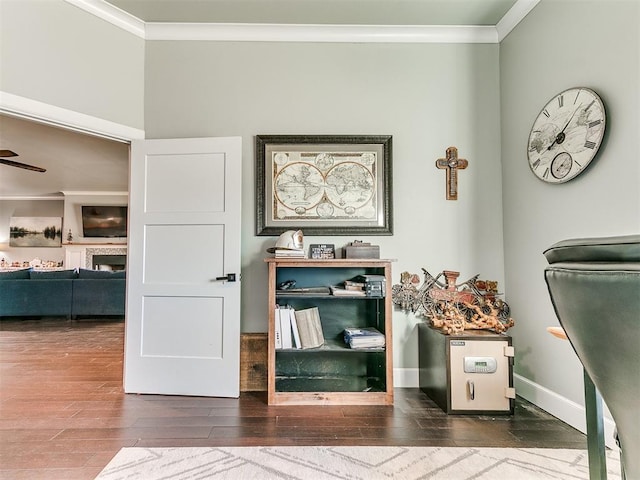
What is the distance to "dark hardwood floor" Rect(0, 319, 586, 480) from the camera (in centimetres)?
172

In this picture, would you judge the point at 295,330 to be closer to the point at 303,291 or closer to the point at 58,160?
the point at 303,291

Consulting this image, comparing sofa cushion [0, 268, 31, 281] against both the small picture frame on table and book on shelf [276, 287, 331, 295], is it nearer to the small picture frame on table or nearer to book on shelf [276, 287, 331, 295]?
book on shelf [276, 287, 331, 295]

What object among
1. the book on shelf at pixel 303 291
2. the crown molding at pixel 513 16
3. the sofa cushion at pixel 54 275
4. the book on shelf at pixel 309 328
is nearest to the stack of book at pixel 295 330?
the book on shelf at pixel 309 328

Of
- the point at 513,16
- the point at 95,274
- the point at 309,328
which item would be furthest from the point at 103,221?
the point at 513,16

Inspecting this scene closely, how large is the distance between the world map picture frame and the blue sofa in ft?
13.1

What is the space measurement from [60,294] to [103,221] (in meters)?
3.08

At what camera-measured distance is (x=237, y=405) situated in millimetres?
2246

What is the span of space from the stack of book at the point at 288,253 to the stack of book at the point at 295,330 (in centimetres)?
38

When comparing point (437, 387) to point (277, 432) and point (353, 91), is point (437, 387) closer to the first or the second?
point (277, 432)

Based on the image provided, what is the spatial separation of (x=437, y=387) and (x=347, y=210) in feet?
4.76

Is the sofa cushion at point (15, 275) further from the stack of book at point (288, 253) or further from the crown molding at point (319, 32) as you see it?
the stack of book at point (288, 253)

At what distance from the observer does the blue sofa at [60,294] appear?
199 inches

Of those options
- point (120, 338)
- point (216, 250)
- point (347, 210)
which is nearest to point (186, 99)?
point (216, 250)

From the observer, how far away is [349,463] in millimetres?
1579
